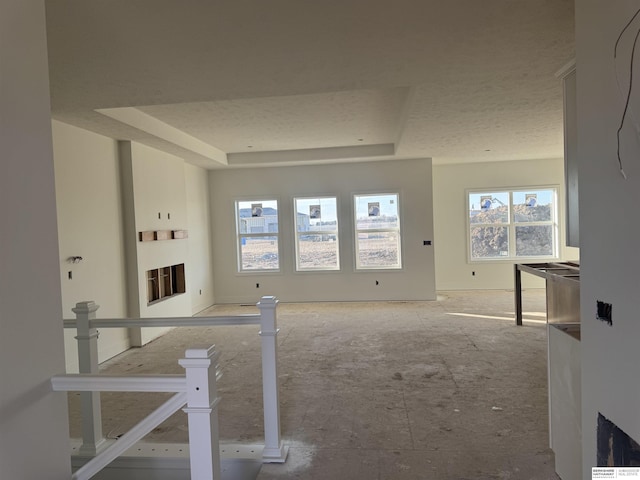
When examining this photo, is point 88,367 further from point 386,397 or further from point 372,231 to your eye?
point 372,231

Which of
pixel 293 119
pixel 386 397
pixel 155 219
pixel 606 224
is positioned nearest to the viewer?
pixel 606 224

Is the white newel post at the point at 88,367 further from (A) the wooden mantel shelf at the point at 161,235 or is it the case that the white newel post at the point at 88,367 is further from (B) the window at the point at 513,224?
(B) the window at the point at 513,224

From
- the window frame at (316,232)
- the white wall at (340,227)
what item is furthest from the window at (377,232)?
the window frame at (316,232)

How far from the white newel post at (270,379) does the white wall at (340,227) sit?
562 cm

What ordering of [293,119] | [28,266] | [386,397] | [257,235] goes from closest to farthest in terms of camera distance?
[28,266], [386,397], [293,119], [257,235]

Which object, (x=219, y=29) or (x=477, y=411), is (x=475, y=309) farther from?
(x=219, y=29)

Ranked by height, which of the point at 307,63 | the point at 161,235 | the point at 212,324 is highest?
the point at 307,63

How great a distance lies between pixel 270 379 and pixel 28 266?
149 centimetres

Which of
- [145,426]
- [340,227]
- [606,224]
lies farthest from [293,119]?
[145,426]

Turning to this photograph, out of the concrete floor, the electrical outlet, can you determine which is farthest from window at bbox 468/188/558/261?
the electrical outlet

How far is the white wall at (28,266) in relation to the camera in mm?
1364

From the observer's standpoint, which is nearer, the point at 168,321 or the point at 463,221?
the point at 168,321

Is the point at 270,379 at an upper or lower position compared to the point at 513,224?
lower

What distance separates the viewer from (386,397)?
3457 millimetres
